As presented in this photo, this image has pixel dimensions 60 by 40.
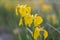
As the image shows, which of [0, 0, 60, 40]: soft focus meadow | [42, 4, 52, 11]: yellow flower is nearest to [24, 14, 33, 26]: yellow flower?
[0, 0, 60, 40]: soft focus meadow

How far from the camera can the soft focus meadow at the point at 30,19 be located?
53.2 inches

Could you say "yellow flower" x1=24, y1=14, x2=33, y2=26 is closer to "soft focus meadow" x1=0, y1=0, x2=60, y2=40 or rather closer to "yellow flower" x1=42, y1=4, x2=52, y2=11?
"soft focus meadow" x1=0, y1=0, x2=60, y2=40

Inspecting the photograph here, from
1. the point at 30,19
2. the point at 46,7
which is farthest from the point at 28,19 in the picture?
the point at 46,7

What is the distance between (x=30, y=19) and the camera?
133cm

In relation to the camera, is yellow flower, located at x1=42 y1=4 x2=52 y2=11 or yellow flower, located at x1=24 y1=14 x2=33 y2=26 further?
yellow flower, located at x1=42 y1=4 x2=52 y2=11

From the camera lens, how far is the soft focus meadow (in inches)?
53.2

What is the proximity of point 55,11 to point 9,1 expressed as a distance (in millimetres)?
883

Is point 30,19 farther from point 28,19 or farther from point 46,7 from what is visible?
point 46,7

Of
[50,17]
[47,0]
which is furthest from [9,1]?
[50,17]

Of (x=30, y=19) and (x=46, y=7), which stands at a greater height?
Result: (x=30, y=19)

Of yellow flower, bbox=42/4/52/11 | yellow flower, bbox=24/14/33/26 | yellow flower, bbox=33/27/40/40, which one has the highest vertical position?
yellow flower, bbox=24/14/33/26

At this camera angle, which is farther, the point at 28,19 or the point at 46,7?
the point at 46,7

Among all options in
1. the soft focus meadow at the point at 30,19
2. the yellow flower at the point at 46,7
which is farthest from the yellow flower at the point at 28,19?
the yellow flower at the point at 46,7

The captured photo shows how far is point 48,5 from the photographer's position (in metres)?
2.72
